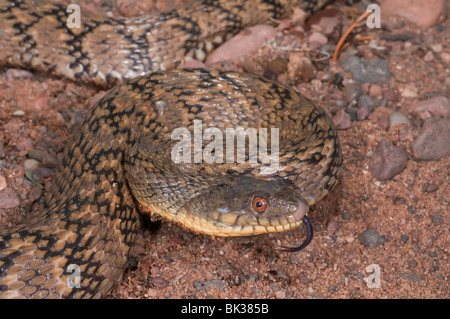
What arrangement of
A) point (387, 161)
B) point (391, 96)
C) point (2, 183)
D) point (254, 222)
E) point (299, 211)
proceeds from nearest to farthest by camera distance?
point (299, 211) < point (254, 222) < point (2, 183) < point (387, 161) < point (391, 96)

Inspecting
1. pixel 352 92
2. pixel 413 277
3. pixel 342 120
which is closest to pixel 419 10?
pixel 352 92

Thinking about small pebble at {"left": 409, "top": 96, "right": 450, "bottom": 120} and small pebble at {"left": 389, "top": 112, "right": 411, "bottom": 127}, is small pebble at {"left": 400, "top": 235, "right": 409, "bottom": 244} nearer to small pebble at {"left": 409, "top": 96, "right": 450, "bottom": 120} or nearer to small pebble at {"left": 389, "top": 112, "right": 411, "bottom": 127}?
small pebble at {"left": 389, "top": 112, "right": 411, "bottom": 127}

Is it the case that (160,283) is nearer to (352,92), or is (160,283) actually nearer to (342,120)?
(342,120)

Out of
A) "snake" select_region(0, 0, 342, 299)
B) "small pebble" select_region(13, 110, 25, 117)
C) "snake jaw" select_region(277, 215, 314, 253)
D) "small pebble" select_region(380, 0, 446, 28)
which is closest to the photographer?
"snake" select_region(0, 0, 342, 299)

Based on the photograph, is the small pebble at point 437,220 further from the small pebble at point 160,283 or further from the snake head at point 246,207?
the small pebble at point 160,283

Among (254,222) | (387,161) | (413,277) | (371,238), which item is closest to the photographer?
(254,222)

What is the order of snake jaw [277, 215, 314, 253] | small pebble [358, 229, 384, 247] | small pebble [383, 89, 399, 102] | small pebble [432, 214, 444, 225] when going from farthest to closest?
small pebble [383, 89, 399, 102] < small pebble [432, 214, 444, 225] < small pebble [358, 229, 384, 247] < snake jaw [277, 215, 314, 253]

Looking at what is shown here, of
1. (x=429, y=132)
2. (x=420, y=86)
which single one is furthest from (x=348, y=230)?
(x=420, y=86)

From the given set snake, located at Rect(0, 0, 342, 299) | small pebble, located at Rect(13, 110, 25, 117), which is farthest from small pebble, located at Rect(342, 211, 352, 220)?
small pebble, located at Rect(13, 110, 25, 117)
